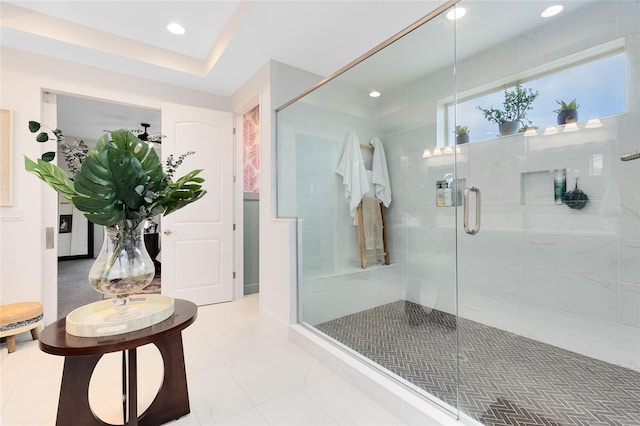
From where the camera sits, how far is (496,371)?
1.88 meters

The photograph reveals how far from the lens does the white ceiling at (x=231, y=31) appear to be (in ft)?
6.75

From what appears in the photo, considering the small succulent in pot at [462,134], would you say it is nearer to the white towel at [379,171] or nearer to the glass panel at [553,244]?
the glass panel at [553,244]

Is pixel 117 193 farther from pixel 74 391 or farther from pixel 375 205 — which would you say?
pixel 375 205

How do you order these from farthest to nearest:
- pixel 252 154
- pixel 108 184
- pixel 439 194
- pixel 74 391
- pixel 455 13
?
1. pixel 252 154
2. pixel 439 194
3. pixel 455 13
4. pixel 74 391
5. pixel 108 184

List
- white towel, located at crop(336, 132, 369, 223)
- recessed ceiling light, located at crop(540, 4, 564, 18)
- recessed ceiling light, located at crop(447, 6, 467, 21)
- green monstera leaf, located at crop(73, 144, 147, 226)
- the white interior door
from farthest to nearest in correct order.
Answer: the white interior door, white towel, located at crop(336, 132, 369, 223), recessed ceiling light, located at crop(540, 4, 564, 18), recessed ceiling light, located at crop(447, 6, 467, 21), green monstera leaf, located at crop(73, 144, 147, 226)

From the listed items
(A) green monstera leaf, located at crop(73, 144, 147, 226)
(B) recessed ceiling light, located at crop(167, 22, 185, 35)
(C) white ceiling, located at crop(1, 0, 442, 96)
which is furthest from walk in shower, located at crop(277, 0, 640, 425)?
(A) green monstera leaf, located at crop(73, 144, 147, 226)

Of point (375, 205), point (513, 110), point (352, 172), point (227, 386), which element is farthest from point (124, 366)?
point (513, 110)

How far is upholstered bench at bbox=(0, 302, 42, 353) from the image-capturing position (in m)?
2.17

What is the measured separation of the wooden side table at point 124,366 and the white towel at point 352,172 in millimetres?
1831

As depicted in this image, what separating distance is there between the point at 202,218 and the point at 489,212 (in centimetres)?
284

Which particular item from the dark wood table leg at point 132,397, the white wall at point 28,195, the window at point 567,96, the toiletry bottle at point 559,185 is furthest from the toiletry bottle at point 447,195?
the white wall at point 28,195

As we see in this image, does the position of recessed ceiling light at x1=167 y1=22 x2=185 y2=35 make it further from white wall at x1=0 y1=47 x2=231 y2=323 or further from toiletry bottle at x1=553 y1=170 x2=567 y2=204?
toiletry bottle at x1=553 y1=170 x2=567 y2=204

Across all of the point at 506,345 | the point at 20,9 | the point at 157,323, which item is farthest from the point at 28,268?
the point at 506,345

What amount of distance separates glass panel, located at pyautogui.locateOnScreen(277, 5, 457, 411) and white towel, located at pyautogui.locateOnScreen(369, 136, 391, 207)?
0.03 m
